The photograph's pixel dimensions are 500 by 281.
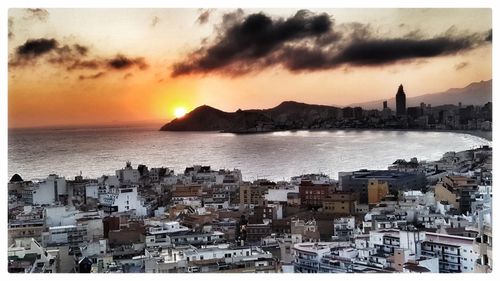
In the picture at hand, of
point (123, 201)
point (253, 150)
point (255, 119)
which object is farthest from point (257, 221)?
point (123, 201)

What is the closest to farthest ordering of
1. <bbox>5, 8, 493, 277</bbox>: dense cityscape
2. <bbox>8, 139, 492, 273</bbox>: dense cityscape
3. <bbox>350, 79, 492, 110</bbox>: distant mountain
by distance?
1. <bbox>8, 139, 492, 273</bbox>: dense cityscape
2. <bbox>5, 8, 493, 277</bbox>: dense cityscape
3. <bbox>350, 79, 492, 110</bbox>: distant mountain

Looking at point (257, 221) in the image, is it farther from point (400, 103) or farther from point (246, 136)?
point (400, 103)

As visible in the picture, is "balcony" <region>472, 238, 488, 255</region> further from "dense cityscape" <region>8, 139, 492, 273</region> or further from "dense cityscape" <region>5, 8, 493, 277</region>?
"dense cityscape" <region>5, 8, 493, 277</region>

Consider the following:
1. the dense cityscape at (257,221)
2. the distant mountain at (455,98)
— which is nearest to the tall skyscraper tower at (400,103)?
the distant mountain at (455,98)

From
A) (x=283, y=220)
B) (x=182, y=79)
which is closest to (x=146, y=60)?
(x=182, y=79)

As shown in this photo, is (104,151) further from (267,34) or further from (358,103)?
(358,103)

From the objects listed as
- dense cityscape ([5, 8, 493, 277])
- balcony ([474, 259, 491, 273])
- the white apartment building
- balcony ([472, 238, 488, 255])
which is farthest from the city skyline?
balcony ([474, 259, 491, 273])
